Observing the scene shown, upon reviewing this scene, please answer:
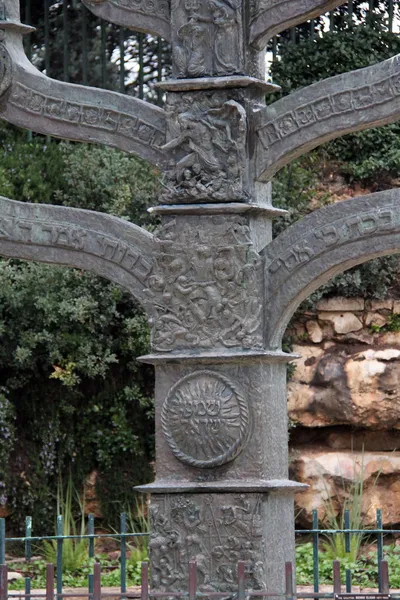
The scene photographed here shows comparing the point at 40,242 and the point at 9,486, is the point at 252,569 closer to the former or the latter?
the point at 40,242

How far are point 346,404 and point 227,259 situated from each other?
3.91 m

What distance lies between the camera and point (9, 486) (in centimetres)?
930

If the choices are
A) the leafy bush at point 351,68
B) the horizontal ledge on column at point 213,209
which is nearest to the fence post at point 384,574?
the horizontal ledge on column at point 213,209

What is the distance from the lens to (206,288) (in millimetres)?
5625

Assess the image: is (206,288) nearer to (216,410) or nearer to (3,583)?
(216,410)

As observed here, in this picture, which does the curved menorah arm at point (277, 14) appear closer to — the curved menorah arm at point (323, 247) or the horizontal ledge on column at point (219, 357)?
the curved menorah arm at point (323, 247)

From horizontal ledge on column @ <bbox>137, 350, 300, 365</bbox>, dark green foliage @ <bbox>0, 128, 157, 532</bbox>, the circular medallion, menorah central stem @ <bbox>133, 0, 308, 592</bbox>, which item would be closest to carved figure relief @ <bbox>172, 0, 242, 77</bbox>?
menorah central stem @ <bbox>133, 0, 308, 592</bbox>

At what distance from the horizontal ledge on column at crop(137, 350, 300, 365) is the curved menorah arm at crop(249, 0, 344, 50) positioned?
1346mm

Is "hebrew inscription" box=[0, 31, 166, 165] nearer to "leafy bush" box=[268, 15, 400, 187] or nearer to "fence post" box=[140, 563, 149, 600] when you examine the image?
"fence post" box=[140, 563, 149, 600]

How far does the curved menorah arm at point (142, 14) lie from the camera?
5.86 meters

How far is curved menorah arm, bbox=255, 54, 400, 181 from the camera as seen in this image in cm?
548

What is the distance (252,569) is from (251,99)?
200cm

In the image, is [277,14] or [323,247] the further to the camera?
[277,14]

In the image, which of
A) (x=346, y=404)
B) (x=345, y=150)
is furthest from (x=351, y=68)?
(x=346, y=404)
